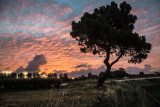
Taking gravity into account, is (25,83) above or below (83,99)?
below

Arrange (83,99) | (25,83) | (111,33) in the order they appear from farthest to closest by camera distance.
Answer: (25,83) → (111,33) → (83,99)

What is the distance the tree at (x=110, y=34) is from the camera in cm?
1360

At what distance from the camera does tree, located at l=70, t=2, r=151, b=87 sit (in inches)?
536

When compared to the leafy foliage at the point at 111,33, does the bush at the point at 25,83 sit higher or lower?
lower

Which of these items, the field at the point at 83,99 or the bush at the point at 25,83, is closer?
the field at the point at 83,99

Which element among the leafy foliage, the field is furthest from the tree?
the field

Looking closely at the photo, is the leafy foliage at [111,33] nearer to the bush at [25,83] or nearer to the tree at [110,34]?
the tree at [110,34]

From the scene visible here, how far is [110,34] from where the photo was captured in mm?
13641

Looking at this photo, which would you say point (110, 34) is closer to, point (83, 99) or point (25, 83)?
point (83, 99)

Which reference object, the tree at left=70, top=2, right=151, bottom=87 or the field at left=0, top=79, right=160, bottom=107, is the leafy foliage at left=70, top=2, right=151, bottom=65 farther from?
the field at left=0, top=79, right=160, bottom=107

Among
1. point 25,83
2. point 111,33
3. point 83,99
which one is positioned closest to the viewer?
point 83,99

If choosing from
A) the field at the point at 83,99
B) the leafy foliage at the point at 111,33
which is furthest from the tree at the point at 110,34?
the field at the point at 83,99

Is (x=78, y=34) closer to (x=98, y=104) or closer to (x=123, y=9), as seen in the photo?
(x=123, y=9)

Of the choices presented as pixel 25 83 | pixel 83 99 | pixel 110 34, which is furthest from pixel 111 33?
pixel 25 83
